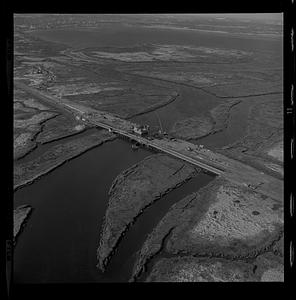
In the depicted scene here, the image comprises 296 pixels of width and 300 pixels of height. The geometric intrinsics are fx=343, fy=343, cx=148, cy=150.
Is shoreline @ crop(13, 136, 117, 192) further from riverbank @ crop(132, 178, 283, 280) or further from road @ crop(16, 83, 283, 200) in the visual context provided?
riverbank @ crop(132, 178, 283, 280)

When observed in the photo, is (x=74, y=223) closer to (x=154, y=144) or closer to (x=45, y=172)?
(x=45, y=172)

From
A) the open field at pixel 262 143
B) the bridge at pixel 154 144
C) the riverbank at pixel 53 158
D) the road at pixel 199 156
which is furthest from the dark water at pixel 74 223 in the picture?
the open field at pixel 262 143

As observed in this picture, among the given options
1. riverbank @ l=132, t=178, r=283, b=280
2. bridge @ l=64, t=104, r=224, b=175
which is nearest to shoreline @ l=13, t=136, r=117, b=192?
bridge @ l=64, t=104, r=224, b=175

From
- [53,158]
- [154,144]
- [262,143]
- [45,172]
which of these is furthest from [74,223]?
[262,143]

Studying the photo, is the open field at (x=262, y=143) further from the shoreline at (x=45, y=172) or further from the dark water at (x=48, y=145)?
the dark water at (x=48, y=145)
